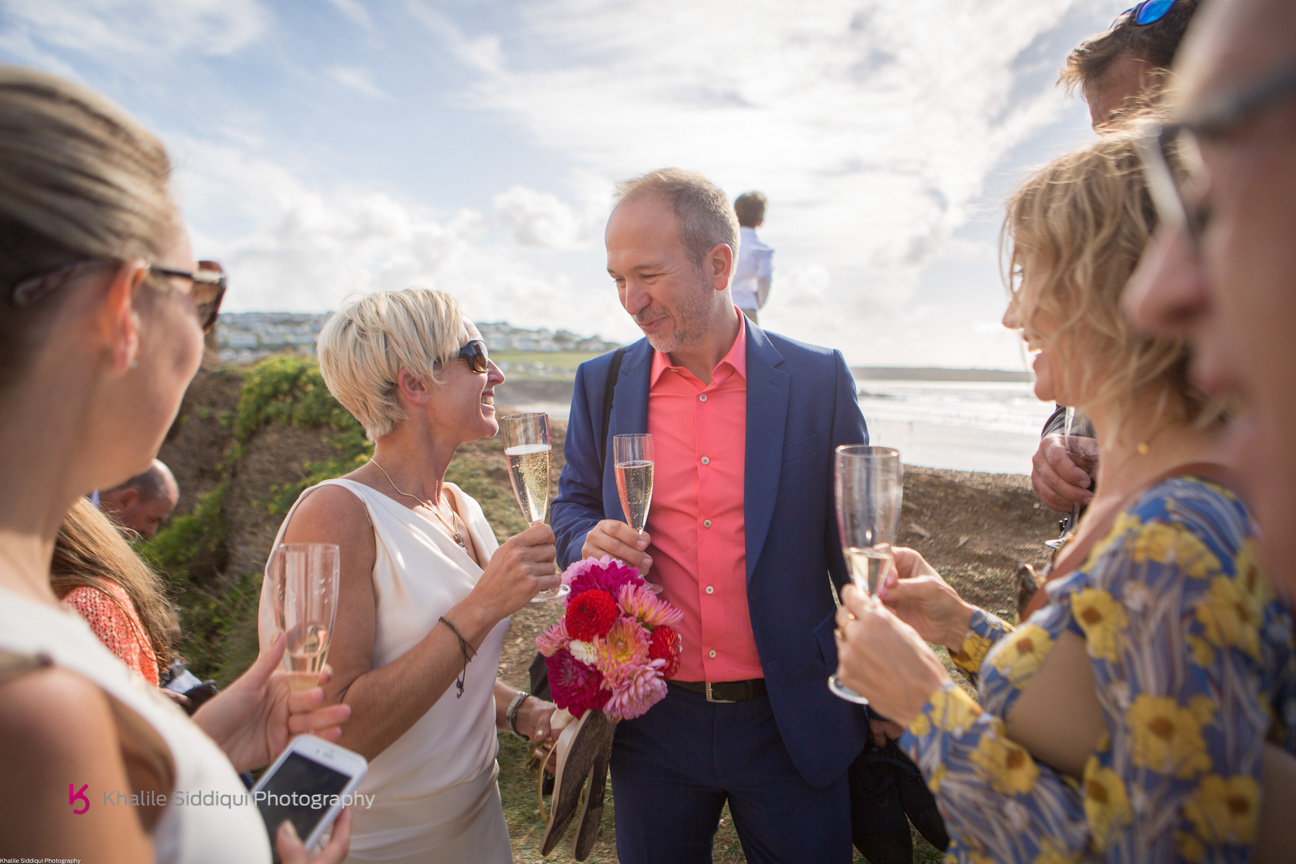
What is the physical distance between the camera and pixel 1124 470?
1.47m

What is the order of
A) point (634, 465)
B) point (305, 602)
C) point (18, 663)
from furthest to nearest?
point (634, 465) → point (305, 602) → point (18, 663)

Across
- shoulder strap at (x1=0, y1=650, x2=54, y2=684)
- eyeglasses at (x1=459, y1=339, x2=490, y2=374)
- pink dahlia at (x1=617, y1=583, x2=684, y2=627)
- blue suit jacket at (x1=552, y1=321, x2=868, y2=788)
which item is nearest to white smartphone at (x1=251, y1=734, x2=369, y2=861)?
shoulder strap at (x1=0, y1=650, x2=54, y2=684)

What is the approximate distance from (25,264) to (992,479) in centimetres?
818

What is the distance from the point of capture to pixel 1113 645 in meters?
1.18

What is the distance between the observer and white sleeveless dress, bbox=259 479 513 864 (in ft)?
8.53

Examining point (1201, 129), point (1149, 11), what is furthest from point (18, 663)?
point (1149, 11)

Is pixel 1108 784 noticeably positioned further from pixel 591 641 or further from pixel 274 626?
pixel 274 626

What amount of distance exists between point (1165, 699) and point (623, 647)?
1.62 meters

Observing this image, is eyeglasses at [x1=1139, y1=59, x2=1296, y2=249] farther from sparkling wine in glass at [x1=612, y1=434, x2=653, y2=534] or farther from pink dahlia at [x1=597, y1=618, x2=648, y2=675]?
pink dahlia at [x1=597, y1=618, x2=648, y2=675]

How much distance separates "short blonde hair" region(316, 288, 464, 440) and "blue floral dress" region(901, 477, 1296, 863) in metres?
2.57

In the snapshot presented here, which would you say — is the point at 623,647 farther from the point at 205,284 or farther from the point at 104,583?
the point at 104,583

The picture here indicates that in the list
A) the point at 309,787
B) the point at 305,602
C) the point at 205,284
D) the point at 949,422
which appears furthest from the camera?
the point at 949,422

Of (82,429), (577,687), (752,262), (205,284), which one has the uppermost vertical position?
(752,262)

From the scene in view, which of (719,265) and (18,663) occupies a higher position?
(719,265)
